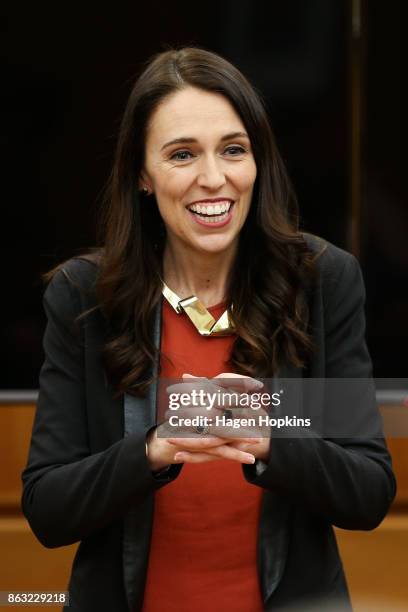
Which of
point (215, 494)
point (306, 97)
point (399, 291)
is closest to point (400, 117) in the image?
point (306, 97)

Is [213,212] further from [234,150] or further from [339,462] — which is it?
[339,462]

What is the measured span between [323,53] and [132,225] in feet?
2.77

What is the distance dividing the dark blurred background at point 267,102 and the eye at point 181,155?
2.53 ft

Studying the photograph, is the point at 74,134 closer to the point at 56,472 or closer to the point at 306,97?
the point at 306,97

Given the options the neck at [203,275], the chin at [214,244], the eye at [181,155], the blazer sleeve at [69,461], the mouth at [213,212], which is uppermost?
the eye at [181,155]

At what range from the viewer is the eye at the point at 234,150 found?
1.75m

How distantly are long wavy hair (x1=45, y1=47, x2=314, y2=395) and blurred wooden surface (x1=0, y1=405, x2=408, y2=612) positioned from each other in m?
0.75

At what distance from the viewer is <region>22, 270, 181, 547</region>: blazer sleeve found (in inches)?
62.1

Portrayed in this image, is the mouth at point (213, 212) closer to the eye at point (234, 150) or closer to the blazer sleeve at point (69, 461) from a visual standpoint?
the eye at point (234, 150)

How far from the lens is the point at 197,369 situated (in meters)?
1.75

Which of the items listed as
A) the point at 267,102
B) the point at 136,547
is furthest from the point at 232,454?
the point at 267,102

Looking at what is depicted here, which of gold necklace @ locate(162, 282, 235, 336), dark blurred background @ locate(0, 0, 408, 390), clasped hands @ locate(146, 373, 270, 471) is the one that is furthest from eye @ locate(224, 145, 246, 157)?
dark blurred background @ locate(0, 0, 408, 390)

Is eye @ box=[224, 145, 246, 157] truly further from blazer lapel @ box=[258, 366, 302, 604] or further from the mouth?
blazer lapel @ box=[258, 366, 302, 604]

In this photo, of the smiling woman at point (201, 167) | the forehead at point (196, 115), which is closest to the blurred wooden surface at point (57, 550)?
the smiling woman at point (201, 167)
